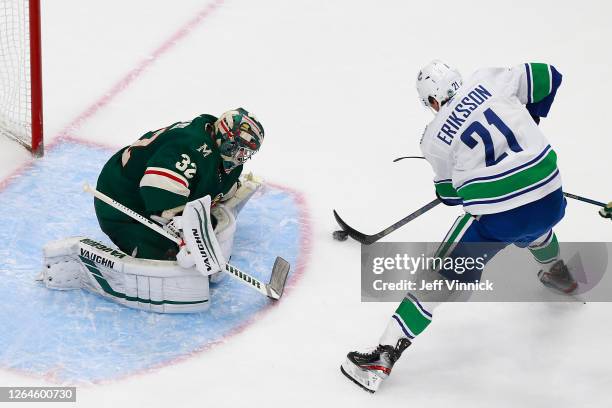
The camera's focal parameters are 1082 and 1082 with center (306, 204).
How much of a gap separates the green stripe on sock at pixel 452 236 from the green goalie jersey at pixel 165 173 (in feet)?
2.79

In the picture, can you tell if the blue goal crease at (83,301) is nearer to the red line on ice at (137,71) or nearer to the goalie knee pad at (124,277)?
the goalie knee pad at (124,277)

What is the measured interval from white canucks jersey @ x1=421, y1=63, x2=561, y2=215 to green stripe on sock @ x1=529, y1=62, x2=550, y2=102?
0.50ft

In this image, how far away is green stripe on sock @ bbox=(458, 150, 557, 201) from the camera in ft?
11.2

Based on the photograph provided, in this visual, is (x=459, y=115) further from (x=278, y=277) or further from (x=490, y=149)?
(x=278, y=277)

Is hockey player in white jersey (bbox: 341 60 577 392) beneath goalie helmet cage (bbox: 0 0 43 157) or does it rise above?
above

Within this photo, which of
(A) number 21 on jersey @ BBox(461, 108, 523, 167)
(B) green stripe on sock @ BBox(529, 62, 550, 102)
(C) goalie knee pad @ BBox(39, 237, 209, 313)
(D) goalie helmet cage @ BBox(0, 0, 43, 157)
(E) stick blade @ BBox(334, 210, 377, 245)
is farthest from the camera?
(D) goalie helmet cage @ BBox(0, 0, 43, 157)

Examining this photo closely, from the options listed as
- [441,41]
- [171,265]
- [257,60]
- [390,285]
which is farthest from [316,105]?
[171,265]

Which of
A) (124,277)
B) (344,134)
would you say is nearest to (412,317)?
(124,277)

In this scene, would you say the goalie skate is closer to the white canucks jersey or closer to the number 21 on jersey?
the white canucks jersey

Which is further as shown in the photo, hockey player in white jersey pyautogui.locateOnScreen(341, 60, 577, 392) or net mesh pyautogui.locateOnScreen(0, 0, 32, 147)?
net mesh pyautogui.locateOnScreen(0, 0, 32, 147)

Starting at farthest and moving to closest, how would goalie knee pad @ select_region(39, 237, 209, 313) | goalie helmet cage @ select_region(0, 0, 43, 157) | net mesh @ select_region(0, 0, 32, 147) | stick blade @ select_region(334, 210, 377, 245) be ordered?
1. net mesh @ select_region(0, 0, 32, 147)
2. goalie helmet cage @ select_region(0, 0, 43, 157)
3. stick blade @ select_region(334, 210, 377, 245)
4. goalie knee pad @ select_region(39, 237, 209, 313)

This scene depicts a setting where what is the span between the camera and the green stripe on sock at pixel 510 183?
3.41 metres

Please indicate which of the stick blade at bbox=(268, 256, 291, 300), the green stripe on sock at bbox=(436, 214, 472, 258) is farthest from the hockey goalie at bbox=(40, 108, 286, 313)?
the green stripe on sock at bbox=(436, 214, 472, 258)

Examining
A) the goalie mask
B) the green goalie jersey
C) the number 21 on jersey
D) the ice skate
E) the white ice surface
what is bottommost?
the white ice surface
